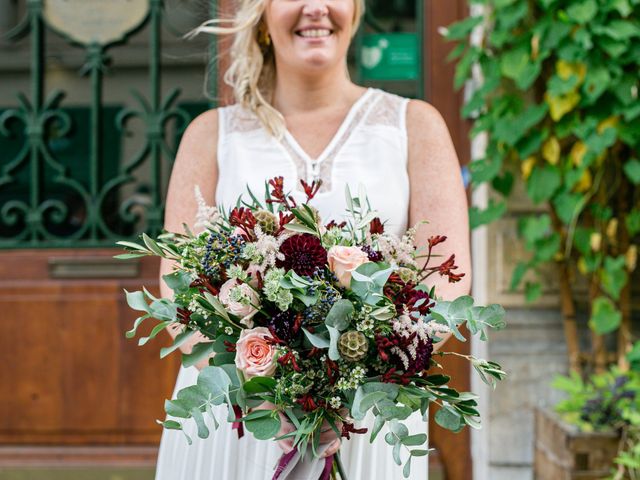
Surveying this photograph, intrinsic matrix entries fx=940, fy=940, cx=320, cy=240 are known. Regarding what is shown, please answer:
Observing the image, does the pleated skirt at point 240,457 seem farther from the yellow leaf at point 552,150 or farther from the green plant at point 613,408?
the yellow leaf at point 552,150

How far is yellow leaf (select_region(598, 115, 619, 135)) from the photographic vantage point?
3.17 metres

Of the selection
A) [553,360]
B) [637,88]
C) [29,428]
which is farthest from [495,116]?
[29,428]

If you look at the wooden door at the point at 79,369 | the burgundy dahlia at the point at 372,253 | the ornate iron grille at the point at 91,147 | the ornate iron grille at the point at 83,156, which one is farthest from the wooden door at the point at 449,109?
the burgundy dahlia at the point at 372,253

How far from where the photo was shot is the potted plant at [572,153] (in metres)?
3.11

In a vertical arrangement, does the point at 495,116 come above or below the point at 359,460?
above

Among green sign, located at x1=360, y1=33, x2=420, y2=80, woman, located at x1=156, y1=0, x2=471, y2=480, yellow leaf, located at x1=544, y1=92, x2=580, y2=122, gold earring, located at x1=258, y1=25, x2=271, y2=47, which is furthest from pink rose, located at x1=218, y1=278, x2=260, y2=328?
green sign, located at x1=360, y1=33, x2=420, y2=80

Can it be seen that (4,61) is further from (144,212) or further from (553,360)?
(553,360)

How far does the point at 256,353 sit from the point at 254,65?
930 mm

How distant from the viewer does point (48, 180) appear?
369 cm

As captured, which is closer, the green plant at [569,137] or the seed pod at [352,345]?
the seed pod at [352,345]

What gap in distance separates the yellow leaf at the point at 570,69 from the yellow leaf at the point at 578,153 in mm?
222

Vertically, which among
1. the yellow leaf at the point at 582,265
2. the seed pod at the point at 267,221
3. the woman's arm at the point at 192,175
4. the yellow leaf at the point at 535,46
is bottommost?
the yellow leaf at the point at 582,265

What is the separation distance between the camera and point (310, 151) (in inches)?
79.9

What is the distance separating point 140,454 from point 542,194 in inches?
69.9
